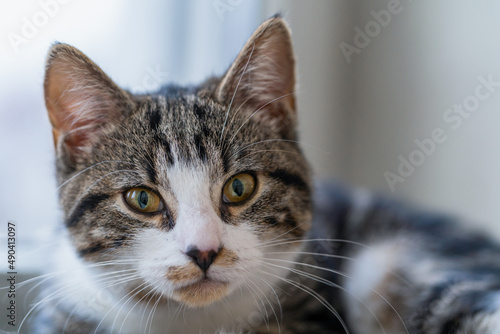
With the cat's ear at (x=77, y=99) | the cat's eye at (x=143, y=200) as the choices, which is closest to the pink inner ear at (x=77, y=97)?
the cat's ear at (x=77, y=99)

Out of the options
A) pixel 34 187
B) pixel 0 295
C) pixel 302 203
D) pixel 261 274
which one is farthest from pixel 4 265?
pixel 302 203

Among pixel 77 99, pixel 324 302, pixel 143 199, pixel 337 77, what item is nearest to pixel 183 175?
pixel 143 199

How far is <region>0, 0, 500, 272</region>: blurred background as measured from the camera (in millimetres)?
985

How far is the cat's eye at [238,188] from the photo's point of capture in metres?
0.96

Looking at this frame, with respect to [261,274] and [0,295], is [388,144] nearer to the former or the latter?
[261,274]

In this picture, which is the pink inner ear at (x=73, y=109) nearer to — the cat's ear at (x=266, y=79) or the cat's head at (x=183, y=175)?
the cat's head at (x=183, y=175)

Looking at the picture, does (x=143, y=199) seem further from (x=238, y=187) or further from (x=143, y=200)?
(x=238, y=187)

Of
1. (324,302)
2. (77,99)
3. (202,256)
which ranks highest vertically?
(77,99)

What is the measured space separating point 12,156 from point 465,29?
50.0 inches

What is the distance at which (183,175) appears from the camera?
0.92m

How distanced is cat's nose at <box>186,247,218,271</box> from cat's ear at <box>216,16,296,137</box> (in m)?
0.37

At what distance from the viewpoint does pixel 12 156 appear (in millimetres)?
989

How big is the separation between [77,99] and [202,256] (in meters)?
0.46

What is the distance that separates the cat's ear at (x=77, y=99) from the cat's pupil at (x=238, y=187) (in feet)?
0.98
